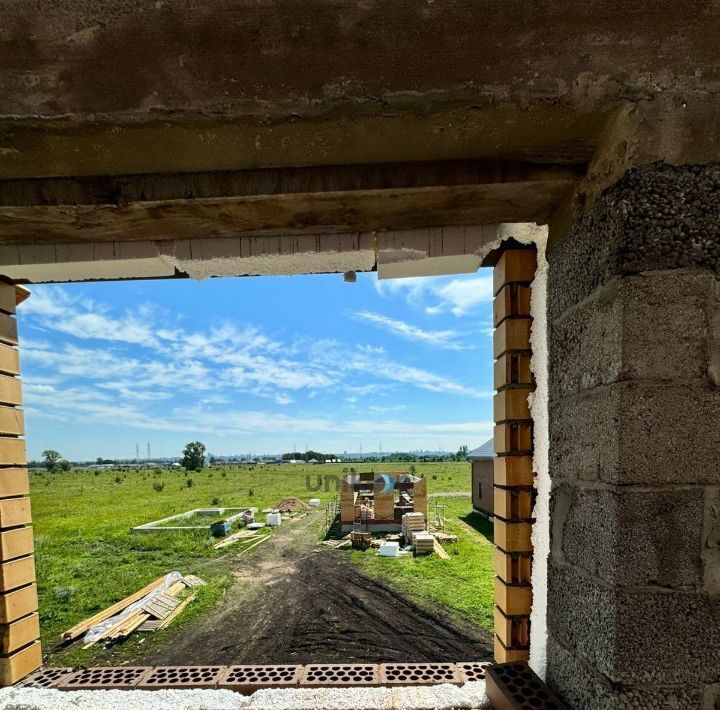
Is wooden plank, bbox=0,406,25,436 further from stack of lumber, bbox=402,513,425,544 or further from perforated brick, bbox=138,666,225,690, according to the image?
stack of lumber, bbox=402,513,425,544

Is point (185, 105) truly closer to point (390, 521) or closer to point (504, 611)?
point (504, 611)

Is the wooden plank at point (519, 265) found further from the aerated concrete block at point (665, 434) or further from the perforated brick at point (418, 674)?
the perforated brick at point (418, 674)

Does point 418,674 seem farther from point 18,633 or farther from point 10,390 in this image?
point 10,390

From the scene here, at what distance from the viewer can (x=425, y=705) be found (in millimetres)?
2150

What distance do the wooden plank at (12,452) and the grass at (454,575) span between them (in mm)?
9834

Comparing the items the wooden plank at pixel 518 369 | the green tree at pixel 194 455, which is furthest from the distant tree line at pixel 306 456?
the wooden plank at pixel 518 369

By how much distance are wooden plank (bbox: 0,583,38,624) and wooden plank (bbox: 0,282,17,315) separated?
6.12 feet

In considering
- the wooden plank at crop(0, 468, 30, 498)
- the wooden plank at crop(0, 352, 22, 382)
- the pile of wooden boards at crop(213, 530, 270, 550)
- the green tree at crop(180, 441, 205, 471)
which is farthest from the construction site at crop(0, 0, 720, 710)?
the green tree at crop(180, 441, 205, 471)

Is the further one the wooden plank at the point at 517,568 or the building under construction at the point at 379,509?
the building under construction at the point at 379,509

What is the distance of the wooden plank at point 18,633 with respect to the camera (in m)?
2.46

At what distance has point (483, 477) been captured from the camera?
19.4 metres

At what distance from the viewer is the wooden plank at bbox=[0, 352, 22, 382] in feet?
8.58

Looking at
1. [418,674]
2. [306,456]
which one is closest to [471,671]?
[418,674]

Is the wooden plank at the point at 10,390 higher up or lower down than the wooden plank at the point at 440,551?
higher up
